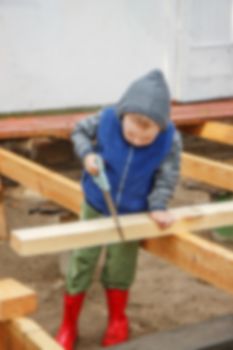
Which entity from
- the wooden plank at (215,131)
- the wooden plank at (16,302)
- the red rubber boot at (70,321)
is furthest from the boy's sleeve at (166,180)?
the wooden plank at (215,131)

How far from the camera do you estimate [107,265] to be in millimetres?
3457

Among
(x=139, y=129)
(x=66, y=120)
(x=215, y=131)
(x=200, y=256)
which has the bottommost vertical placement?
(x=215, y=131)

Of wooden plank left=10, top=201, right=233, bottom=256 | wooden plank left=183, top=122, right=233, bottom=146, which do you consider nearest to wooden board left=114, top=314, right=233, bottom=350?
wooden plank left=10, top=201, right=233, bottom=256

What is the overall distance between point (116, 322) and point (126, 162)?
0.89 meters

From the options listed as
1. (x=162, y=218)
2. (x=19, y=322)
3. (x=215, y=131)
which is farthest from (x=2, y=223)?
(x=19, y=322)

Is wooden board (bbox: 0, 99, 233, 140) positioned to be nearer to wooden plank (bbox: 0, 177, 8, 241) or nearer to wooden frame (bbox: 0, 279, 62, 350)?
wooden plank (bbox: 0, 177, 8, 241)

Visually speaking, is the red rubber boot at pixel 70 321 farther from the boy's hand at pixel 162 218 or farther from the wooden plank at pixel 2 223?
the wooden plank at pixel 2 223

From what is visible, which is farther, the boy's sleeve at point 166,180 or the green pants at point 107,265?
the green pants at point 107,265

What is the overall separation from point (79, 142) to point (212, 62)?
369 cm

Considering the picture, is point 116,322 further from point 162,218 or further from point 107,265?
point 162,218

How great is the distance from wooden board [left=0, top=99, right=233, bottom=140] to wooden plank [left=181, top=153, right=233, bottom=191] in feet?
3.55

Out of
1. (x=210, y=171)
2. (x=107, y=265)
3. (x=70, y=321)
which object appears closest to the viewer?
(x=107, y=265)

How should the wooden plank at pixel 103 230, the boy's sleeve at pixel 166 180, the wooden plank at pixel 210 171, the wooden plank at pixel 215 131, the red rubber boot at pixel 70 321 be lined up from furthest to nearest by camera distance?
the wooden plank at pixel 215 131 → the wooden plank at pixel 210 171 → the red rubber boot at pixel 70 321 → the boy's sleeve at pixel 166 180 → the wooden plank at pixel 103 230

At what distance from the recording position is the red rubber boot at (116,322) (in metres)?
3.56
